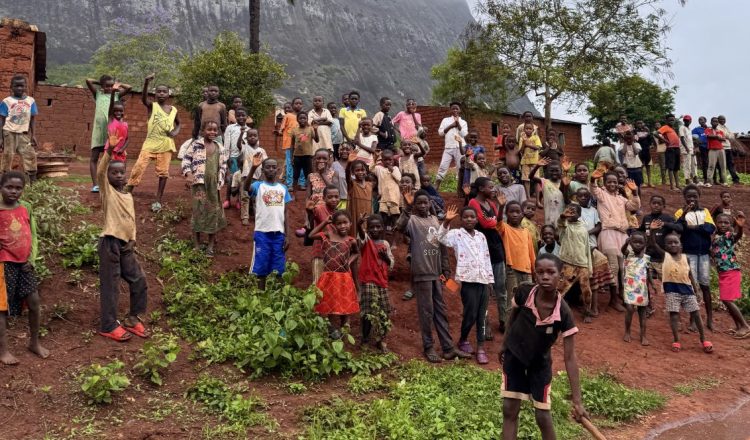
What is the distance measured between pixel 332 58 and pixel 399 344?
180 ft

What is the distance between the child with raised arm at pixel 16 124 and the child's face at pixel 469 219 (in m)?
5.62

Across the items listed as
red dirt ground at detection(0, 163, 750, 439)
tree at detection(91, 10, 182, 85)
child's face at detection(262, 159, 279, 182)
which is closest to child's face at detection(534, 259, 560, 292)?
red dirt ground at detection(0, 163, 750, 439)

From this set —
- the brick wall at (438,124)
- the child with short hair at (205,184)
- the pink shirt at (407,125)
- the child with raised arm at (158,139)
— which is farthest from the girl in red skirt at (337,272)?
the brick wall at (438,124)

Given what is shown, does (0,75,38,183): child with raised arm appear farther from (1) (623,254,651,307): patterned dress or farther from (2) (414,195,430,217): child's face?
(1) (623,254,651,307): patterned dress

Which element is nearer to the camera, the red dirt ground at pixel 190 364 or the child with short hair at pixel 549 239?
the red dirt ground at pixel 190 364

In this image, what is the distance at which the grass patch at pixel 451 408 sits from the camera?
186 inches

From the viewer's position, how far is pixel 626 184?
29.8 ft

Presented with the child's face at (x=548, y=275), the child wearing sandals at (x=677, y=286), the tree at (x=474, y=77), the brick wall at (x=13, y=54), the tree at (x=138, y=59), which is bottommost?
the child wearing sandals at (x=677, y=286)

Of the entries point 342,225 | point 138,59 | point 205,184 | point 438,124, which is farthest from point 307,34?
point 342,225

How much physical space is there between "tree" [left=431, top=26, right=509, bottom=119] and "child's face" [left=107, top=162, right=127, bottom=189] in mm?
13867

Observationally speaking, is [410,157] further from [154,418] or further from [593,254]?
[154,418]

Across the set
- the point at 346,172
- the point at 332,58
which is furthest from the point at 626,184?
the point at 332,58

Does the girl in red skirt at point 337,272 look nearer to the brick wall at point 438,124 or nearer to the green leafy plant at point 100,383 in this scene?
the green leafy plant at point 100,383

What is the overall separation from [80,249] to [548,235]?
5567 mm
